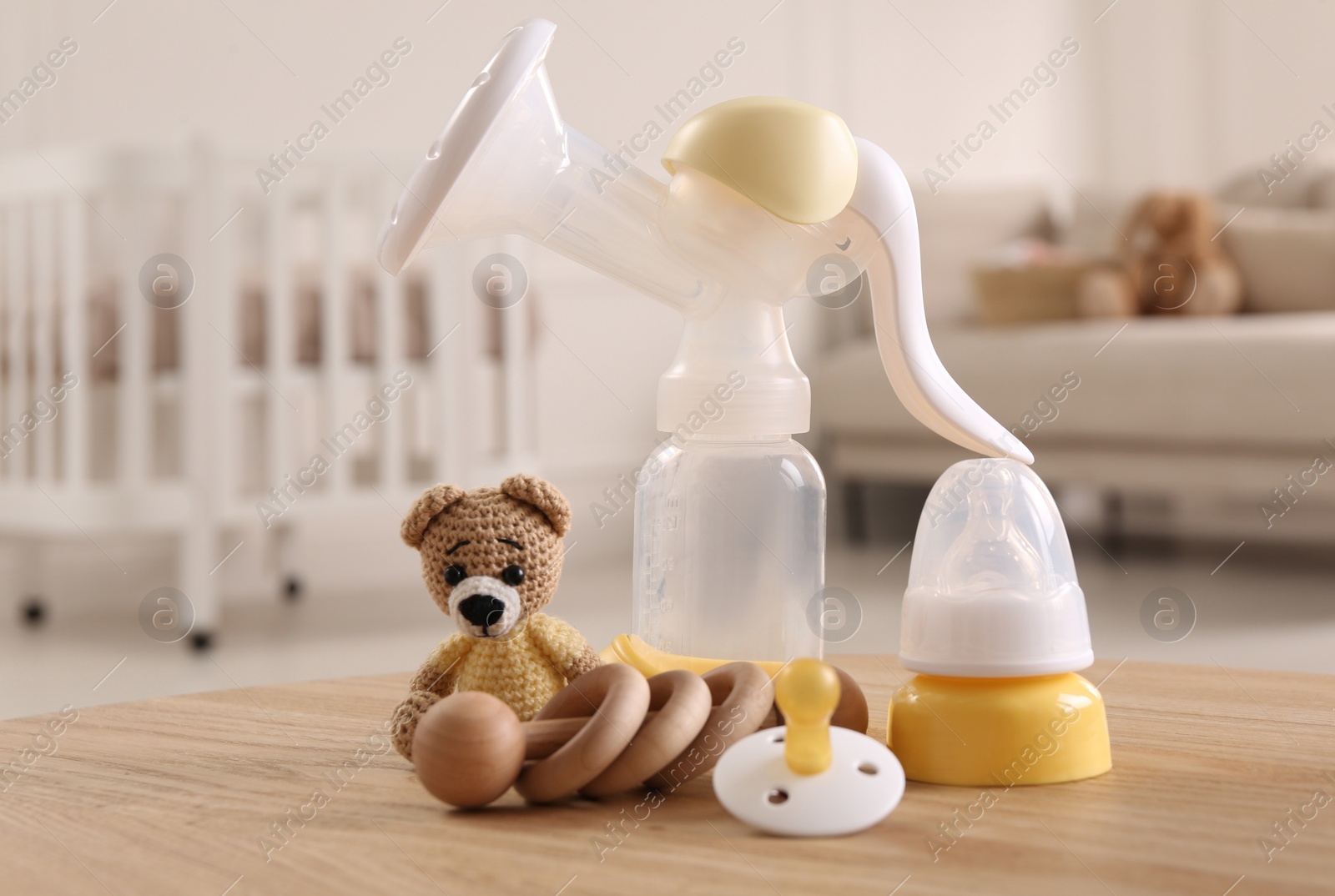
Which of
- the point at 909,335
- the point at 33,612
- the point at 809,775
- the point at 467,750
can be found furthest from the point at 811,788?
the point at 33,612

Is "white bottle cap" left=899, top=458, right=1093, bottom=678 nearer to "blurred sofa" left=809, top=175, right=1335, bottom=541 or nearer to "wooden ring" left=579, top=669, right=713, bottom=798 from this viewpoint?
"wooden ring" left=579, top=669, right=713, bottom=798

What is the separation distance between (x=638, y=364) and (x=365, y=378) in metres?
1.36

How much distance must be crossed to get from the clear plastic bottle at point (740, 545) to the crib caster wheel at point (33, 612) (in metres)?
2.06

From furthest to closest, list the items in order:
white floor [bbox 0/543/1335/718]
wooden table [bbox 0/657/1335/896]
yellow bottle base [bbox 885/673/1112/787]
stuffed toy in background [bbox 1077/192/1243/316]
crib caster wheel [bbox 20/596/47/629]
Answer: stuffed toy in background [bbox 1077/192/1243/316] → crib caster wheel [bbox 20/596/47/629] → white floor [bbox 0/543/1335/718] → yellow bottle base [bbox 885/673/1112/787] → wooden table [bbox 0/657/1335/896]

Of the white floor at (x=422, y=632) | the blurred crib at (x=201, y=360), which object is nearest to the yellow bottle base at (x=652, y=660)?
the white floor at (x=422, y=632)

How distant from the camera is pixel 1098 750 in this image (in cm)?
50

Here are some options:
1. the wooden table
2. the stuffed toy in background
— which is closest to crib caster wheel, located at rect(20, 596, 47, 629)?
the wooden table

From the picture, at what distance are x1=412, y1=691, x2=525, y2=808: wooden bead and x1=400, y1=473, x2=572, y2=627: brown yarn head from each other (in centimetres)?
8

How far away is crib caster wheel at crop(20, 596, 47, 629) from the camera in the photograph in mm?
2287

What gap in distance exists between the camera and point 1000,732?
0.49m

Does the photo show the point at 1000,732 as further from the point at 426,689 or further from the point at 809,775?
the point at 426,689

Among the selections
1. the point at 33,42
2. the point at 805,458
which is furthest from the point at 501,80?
the point at 33,42

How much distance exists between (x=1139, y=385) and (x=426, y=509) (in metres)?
2.21

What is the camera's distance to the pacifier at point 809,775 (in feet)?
1.37
